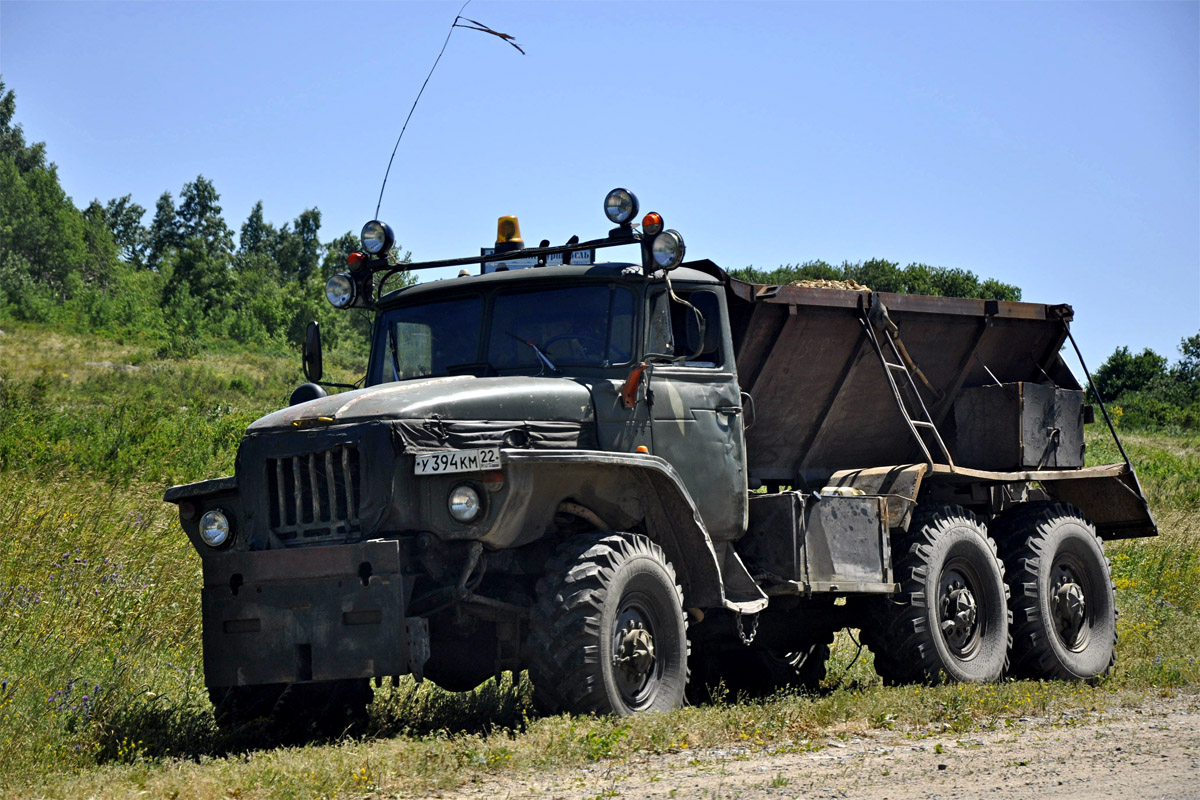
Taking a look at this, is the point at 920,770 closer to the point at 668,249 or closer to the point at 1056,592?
the point at 668,249

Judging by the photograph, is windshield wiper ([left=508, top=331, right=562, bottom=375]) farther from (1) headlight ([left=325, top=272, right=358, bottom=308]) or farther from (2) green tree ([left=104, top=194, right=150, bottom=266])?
(2) green tree ([left=104, top=194, right=150, bottom=266])

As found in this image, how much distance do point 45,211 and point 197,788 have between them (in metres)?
80.1

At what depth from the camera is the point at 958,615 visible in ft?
32.0

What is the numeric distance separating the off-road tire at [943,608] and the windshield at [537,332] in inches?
126

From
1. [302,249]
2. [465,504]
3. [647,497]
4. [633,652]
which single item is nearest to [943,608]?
[647,497]

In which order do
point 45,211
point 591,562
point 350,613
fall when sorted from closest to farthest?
point 350,613 < point 591,562 < point 45,211

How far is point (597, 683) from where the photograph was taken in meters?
6.48

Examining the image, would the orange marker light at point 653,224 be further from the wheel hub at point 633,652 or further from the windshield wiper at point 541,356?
the wheel hub at point 633,652

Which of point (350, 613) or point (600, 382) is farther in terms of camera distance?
point (600, 382)

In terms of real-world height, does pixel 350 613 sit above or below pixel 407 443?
below

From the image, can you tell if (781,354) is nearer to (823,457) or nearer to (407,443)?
(823,457)

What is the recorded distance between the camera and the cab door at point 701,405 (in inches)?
312

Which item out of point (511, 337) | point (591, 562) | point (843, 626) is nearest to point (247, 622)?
point (591, 562)

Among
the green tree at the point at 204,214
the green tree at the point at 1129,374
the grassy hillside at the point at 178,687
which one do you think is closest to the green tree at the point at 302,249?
the green tree at the point at 204,214
